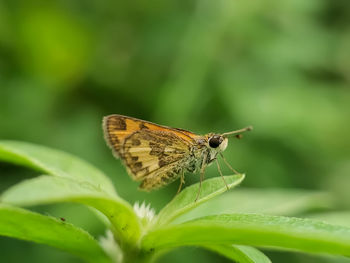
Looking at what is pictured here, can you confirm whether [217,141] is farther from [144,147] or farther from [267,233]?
[267,233]

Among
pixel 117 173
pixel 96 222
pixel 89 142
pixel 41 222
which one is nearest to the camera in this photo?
pixel 41 222

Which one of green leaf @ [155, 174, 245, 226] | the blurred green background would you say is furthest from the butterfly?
the blurred green background

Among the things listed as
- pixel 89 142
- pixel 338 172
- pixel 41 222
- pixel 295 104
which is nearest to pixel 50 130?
pixel 89 142

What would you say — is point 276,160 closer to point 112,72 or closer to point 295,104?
point 295,104

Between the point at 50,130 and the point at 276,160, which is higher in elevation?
the point at 50,130

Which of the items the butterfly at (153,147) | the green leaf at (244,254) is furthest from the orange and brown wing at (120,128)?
the green leaf at (244,254)

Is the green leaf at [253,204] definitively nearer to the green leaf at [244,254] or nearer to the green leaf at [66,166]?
the green leaf at [66,166]

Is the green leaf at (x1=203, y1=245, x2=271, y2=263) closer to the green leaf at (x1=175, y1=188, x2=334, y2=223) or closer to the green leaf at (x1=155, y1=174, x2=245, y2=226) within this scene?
the green leaf at (x1=155, y1=174, x2=245, y2=226)
